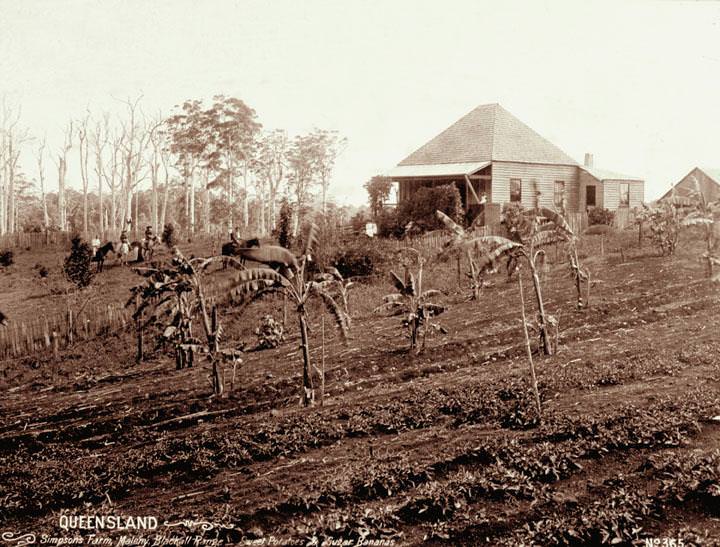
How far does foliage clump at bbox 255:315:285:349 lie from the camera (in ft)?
55.2

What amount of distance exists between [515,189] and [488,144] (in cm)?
301

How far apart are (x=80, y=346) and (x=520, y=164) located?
2571 cm

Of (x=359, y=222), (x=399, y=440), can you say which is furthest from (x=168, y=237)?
(x=399, y=440)

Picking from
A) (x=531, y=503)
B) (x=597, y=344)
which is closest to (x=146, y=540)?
(x=531, y=503)

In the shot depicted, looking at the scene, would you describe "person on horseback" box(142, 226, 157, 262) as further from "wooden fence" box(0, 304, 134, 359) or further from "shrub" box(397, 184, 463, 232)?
"shrub" box(397, 184, 463, 232)

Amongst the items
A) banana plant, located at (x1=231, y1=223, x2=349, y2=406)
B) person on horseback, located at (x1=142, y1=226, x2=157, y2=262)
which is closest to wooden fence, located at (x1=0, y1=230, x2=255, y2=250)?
person on horseback, located at (x1=142, y1=226, x2=157, y2=262)

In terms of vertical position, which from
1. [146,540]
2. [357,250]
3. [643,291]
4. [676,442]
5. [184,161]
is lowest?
[146,540]

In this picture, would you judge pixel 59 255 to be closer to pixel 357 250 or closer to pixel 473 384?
pixel 357 250

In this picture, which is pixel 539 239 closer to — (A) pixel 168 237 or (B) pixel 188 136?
(B) pixel 188 136

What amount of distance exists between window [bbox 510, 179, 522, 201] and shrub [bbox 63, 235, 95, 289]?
2304cm

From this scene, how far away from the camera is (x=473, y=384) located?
11.9 metres

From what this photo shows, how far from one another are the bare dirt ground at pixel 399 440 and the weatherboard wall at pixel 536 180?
1755 cm

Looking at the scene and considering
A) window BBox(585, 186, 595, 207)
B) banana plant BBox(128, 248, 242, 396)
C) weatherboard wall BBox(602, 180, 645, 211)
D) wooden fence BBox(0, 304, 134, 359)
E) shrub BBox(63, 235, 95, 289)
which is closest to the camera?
banana plant BBox(128, 248, 242, 396)

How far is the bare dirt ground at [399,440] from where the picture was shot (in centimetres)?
694
